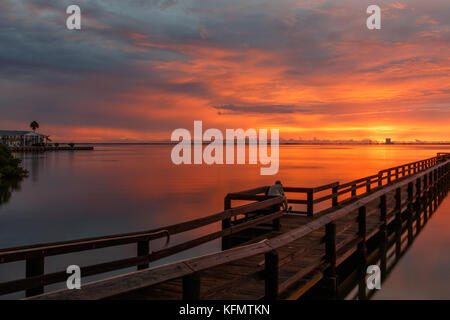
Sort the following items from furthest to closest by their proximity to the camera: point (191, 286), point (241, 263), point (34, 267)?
point (241, 263), point (34, 267), point (191, 286)

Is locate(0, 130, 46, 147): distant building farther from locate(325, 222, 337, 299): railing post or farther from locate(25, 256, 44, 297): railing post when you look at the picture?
locate(325, 222, 337, 299): railing post

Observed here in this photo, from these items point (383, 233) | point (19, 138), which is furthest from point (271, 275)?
point (19, 138)

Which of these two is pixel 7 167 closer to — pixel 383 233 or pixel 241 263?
pixel 383 233

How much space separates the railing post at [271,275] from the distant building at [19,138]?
554 ft

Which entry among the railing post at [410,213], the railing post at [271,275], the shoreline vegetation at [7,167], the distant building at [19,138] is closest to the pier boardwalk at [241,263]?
the railing post at [271,275]

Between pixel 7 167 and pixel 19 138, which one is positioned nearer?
pixel 7 167

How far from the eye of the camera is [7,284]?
5.12 m

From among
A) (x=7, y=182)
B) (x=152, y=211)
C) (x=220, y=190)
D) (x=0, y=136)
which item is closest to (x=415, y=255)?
(x=152, y=211)

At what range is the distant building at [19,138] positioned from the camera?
154 meters

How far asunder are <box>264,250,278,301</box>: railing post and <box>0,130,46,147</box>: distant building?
169 metres

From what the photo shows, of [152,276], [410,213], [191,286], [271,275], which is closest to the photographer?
[152,276]

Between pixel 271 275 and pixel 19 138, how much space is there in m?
176

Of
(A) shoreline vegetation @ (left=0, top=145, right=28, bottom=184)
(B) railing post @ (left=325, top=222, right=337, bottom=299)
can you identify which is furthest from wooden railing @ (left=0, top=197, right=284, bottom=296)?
(A) shoreline vegetation @ (left=0, top=145, right=28, bottom=184)

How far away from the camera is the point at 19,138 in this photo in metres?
159
